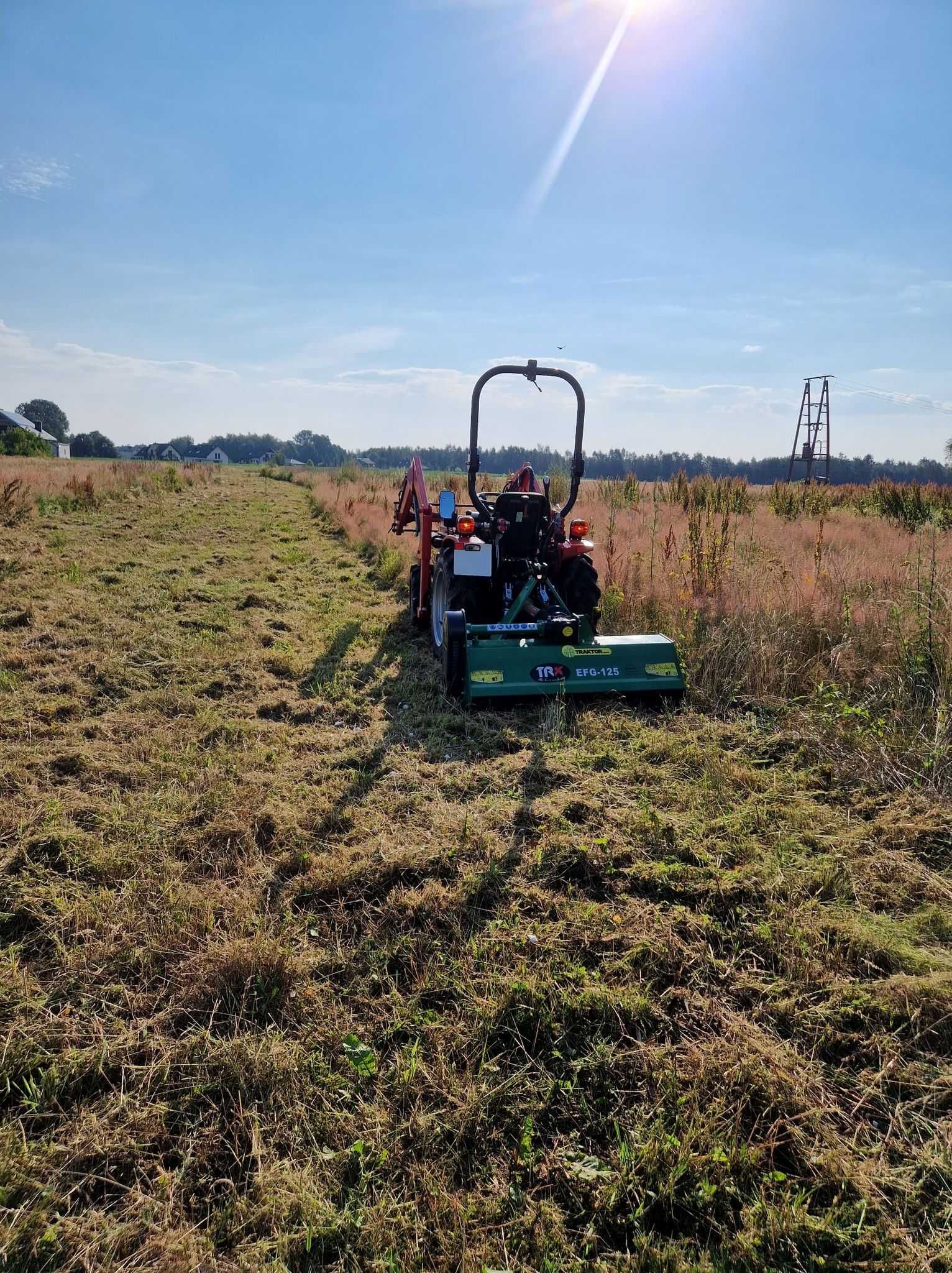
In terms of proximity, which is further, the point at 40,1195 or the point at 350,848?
the point at 350,848

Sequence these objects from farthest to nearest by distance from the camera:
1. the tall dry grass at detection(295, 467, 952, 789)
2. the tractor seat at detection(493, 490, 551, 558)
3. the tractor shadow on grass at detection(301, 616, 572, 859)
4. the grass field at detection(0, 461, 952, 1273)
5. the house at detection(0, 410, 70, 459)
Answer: the house at detection(0, 410, 70, 459), the tractor seat at detection(493, 490, 551, 558), the tall dry grass at detection(295, 467, 952, 789), the tractor shadow on grass at detection(301, 616, 572, 859), the grass field at detection(0, 461, 952, 1273)

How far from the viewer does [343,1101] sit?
1.81 metres

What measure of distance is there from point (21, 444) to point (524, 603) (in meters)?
44.9

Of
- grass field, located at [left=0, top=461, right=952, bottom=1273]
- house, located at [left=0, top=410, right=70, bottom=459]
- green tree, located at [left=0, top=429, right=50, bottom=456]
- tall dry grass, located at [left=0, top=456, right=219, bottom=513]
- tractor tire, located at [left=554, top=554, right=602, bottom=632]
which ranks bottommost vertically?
grass field, located at [left=0, top=461, right=952, bottom=1273]

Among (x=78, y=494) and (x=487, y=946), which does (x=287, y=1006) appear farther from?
(x=78, y=494)

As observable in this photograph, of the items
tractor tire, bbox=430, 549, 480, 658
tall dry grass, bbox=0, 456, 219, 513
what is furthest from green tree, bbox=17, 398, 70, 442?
tractor tire, bbox=430, 549, 480, 658

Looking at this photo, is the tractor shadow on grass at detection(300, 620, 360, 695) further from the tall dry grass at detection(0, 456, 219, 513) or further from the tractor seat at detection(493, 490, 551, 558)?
the tall dry grass at detection(0, 456, 219, 513)

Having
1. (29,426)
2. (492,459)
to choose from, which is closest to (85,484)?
(492,459)

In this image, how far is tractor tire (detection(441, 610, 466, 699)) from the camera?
4.52 m

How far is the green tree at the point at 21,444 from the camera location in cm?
3894

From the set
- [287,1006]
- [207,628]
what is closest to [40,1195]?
[287,1006]

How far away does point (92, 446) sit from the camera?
67.7 metres

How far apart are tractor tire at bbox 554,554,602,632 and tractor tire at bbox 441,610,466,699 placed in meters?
1.02

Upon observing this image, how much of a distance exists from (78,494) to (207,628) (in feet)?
31.6
